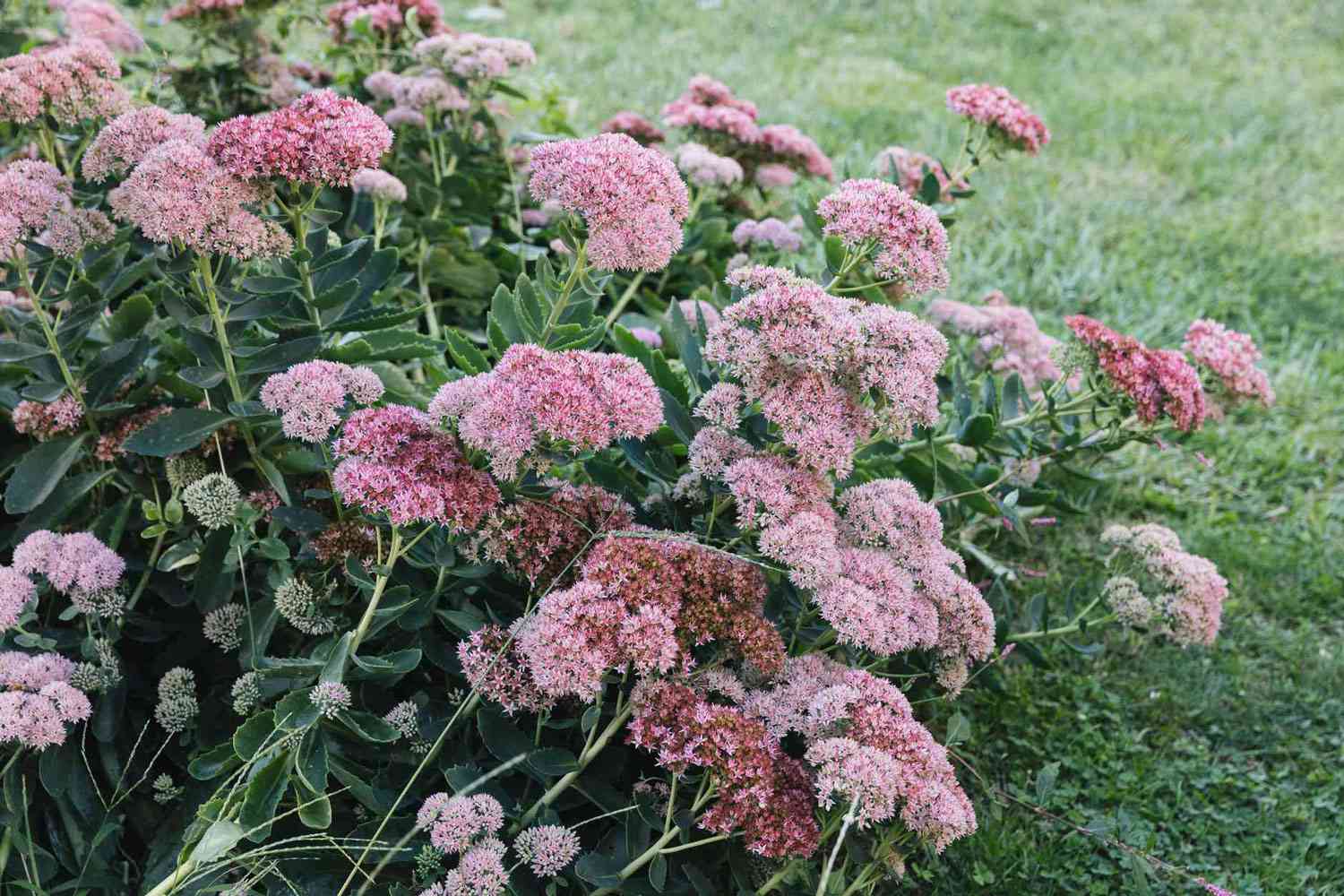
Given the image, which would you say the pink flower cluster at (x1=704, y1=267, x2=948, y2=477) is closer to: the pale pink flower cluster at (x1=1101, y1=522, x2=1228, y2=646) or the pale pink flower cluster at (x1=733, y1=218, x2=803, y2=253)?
the pale pink flower cluster at (x1=1101, y1=522, x2=1228, y2=646)

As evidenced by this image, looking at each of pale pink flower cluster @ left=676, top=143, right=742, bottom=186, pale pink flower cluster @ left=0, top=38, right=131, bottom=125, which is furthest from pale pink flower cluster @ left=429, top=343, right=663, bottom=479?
pale pink flower cluster @ left=676, top=143, right=742, bottom=186

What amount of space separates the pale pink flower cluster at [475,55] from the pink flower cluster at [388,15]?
1.15 feet

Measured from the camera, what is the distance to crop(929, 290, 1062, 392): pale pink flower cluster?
2.96 metres

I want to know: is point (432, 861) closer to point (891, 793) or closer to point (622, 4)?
point (891, 793)

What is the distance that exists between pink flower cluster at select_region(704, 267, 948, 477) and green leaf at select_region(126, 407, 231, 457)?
90 centimetres

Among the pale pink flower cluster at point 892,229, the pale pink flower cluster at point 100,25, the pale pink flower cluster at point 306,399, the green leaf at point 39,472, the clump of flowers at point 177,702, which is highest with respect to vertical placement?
the pale pink flower cluster at point 892,229

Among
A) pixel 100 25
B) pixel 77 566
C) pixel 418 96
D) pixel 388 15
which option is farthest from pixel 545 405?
pixel 388 15

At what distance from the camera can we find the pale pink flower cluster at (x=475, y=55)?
3.26 metres

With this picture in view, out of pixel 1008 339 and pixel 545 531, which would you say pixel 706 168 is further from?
pixel 545 531

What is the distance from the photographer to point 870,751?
1.65m

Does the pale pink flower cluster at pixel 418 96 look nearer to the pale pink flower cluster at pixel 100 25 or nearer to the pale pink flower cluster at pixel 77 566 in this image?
the pale pink flower cluster at pixel 100 25

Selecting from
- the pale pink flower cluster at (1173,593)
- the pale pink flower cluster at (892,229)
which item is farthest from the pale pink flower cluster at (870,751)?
the pale pink flower cluster at (1173,593)

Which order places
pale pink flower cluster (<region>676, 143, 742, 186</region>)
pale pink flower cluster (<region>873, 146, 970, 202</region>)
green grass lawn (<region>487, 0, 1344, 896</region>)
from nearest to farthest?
green grass lawn (<region>487, 0, 1344, 896</region>)
pale pink flower cluster (<region>873, 146, 970, 202</region>)
pale pink flower cluster (<region>676, 143, 742, 186</region>)

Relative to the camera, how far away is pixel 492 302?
224cm
